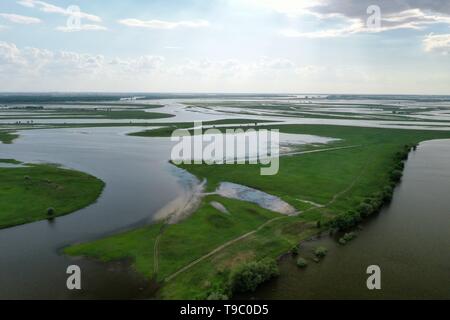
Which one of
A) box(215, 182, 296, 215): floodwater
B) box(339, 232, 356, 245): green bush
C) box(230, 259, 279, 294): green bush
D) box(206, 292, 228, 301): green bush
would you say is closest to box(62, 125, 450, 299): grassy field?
box(206, 292, 228, 301): green bush

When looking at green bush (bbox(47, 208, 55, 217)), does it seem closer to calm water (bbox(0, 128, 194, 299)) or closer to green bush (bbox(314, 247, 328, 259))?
calm water (bbox(0, 128, 194, 299))

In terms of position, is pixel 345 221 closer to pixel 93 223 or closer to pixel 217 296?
pixel 217 296

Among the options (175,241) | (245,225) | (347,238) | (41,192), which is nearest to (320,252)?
(347,238)

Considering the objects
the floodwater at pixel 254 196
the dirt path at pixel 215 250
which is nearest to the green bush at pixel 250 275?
the dirt path at pixel 215 250

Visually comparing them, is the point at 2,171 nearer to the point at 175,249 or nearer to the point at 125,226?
the point at 125,226

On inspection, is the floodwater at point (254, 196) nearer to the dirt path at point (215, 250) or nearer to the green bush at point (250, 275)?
the dirt path at point (215, 250)
